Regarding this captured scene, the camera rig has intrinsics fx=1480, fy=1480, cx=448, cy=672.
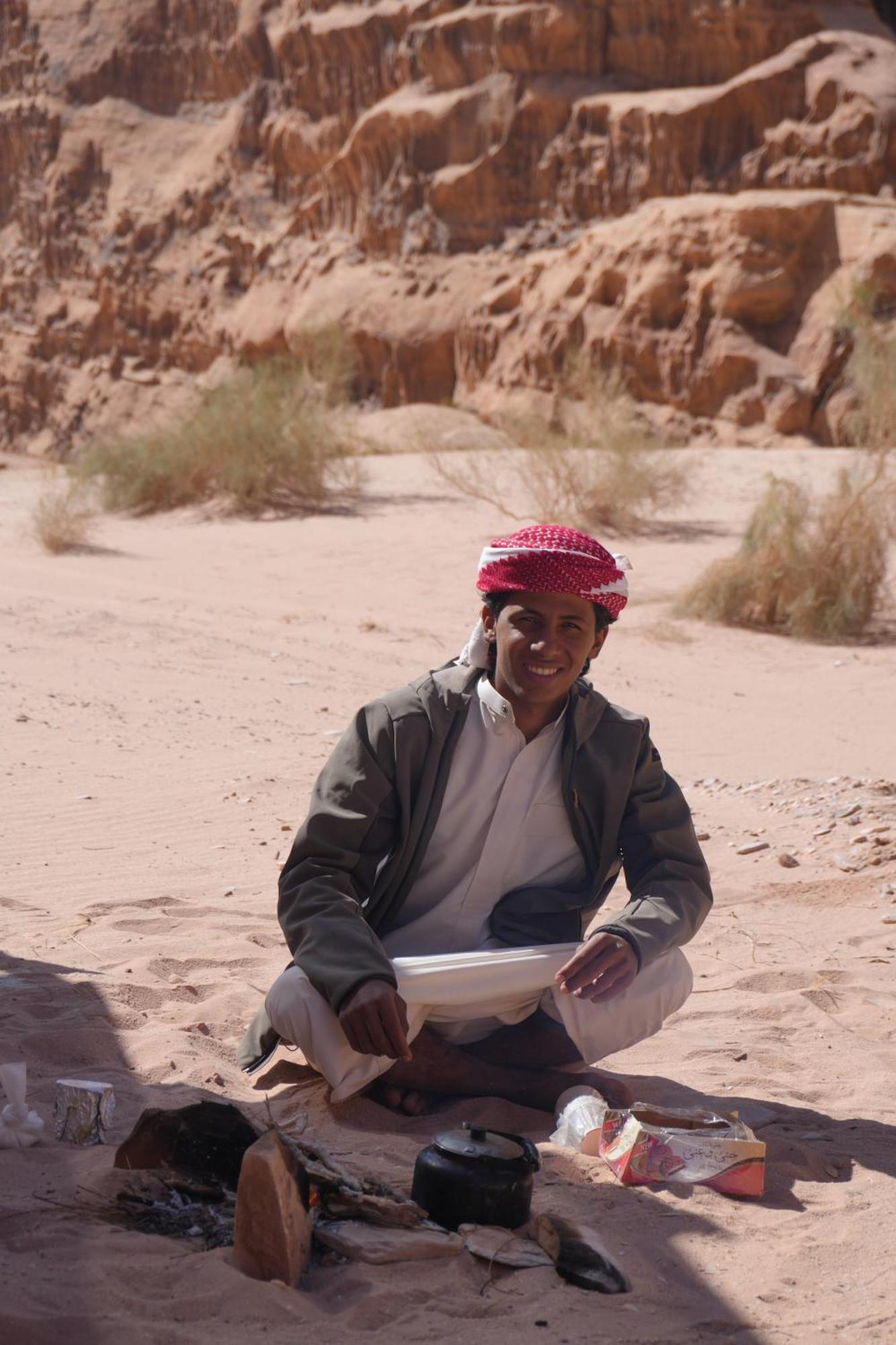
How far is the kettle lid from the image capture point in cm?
242

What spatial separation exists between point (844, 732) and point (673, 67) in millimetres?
17474

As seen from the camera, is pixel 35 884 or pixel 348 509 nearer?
pixel 35 884

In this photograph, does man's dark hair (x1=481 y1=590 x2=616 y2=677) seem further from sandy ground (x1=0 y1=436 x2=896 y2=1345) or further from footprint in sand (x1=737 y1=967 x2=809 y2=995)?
footprint in sand (x1=737 y1=967 x2=809 y2=995)

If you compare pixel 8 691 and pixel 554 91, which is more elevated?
pixel 554 91

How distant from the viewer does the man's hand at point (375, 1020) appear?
263 centimetres

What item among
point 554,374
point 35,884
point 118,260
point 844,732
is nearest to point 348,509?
point 554,374

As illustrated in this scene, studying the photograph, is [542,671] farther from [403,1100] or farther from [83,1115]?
A: [83,1115]

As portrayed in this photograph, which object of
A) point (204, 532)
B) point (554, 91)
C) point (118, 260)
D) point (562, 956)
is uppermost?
point (554, 91)

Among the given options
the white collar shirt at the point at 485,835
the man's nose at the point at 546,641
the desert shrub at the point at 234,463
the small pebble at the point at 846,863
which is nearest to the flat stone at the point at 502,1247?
the white collar shirt at the point at 485,835

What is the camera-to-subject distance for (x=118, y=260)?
86.9 ft

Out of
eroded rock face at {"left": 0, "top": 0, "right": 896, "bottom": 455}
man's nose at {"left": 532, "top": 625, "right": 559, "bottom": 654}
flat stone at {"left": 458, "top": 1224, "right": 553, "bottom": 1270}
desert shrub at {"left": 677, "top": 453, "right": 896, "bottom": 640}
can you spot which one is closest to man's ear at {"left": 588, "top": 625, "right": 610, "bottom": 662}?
man's nose at {"left": 532, "top": 625, "right": 559, "bottom": 654}

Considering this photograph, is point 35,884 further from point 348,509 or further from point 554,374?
point 554,374

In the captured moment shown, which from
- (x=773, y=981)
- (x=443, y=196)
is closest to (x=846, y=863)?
(x=773, y=981)

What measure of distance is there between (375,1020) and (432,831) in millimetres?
458
